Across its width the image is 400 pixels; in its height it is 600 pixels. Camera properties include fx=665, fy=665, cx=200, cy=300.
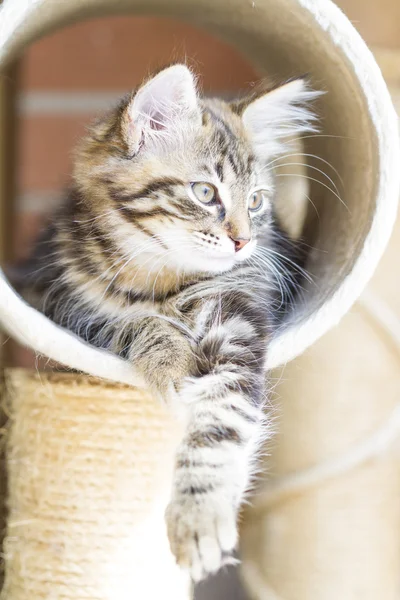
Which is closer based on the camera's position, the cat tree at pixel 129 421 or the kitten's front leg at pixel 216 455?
the kitten's front leg at pixel 216 455

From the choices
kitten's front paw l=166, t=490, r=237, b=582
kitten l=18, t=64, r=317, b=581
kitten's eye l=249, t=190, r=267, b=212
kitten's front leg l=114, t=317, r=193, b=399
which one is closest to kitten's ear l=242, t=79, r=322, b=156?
kitten l=18, t=64, r=317, b=581

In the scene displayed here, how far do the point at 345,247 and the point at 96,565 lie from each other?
672 mm

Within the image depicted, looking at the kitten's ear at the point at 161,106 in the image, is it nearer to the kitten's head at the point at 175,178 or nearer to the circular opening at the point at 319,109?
the kitten's head at the point at 175,178

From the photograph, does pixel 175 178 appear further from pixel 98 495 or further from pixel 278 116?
pixel 98 495

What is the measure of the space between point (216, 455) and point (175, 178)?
464 mm

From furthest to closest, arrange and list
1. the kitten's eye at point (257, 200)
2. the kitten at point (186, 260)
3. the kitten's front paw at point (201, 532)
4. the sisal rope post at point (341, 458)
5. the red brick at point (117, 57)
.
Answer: the red brick at point (117, 57)
the sisal rope post at point (341, 458)
the kitten's eye at point (257, 200)
the kitten at point (186, 260)
the kitten's front paw at point (201, 532)

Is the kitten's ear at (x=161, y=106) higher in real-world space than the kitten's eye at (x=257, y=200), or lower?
higher

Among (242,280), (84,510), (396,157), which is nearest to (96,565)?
(84,510)

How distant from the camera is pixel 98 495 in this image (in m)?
1.10

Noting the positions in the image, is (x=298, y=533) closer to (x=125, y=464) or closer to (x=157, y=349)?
(x=125, y=464)

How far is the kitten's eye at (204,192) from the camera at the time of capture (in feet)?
3.54

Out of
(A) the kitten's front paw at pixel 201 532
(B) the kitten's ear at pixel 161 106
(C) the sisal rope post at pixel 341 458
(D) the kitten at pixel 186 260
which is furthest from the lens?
(C) the sisal rope post at pixel 341 458

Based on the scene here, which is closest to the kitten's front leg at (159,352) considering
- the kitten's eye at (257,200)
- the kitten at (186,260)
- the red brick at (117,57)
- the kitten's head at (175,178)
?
the kitten at (186,260)

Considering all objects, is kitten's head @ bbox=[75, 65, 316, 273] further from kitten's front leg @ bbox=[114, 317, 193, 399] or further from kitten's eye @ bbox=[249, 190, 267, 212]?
kitten's front leg @ bbox=[114, 317, 193, 399]
